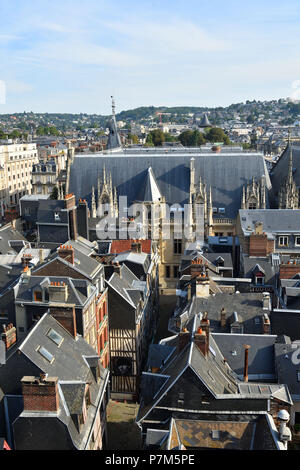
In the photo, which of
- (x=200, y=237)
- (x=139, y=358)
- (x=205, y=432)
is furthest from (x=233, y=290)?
(x=200, y=237)

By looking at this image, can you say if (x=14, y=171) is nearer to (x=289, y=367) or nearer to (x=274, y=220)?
(x=274, y=220)

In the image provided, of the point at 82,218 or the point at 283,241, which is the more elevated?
the point at 82,218

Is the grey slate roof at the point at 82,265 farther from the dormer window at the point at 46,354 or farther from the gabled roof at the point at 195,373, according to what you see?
the gabled roof at the point at 195,373

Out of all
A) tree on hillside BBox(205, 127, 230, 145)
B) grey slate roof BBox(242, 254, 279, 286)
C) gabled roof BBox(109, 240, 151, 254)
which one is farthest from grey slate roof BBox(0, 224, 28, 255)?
tree on hillside BBox(205, 127, 230, 145)

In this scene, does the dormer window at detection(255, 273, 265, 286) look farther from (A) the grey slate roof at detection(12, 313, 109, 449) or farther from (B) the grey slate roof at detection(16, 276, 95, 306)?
(A) the grey slate roof at detection(12, 313, 109, 449)

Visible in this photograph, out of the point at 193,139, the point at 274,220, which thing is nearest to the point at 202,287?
the point at 274,220

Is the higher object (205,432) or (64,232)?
(64,232)
